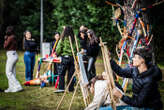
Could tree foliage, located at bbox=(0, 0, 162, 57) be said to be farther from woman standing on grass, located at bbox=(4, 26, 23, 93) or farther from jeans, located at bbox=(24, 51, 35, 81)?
woman standing on grass, located at bbox=(4, 26, 23, 93)

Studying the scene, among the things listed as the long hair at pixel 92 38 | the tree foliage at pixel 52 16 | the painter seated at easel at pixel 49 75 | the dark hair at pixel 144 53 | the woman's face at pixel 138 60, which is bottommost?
the painter seated at easel at pixel 49 75

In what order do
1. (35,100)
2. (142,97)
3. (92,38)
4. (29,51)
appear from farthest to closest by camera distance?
(29,51) < (92,38) < (35,100) < (142,97)

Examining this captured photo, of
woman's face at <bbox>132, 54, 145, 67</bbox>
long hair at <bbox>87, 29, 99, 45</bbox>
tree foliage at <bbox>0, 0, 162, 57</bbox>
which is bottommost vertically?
woman's face at <bbox>132, 54, 145, 67</bbox>

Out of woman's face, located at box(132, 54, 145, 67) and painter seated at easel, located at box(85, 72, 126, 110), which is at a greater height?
woman's face, located at box(132, 54, 145, 67)

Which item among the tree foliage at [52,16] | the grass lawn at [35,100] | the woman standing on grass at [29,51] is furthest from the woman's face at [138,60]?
the tree foliage at [52,16]

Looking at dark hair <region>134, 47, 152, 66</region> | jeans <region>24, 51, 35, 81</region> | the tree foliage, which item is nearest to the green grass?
jeans <region>24, 51, 35, 81</region>

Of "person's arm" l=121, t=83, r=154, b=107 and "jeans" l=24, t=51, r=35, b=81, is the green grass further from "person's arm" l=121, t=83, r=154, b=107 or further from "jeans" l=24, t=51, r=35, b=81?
"person's arm" l=121, t=83, r=154, b=107

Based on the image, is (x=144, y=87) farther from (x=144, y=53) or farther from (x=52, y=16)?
(x=52, y=16)

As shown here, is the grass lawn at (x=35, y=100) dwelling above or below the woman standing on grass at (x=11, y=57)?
below

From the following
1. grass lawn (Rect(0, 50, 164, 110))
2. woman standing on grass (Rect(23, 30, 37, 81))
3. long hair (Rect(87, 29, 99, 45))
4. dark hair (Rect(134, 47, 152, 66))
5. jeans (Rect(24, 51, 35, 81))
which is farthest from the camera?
jeans (Rect(24, 51, 35, 81))

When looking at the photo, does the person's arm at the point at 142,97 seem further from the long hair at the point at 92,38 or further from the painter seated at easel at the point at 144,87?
the long hair at the point at 92,38

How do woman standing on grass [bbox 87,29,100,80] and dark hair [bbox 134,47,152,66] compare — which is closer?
dark hair [bbox 134,47,152,66]

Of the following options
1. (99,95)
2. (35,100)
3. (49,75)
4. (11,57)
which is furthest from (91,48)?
(99,95)

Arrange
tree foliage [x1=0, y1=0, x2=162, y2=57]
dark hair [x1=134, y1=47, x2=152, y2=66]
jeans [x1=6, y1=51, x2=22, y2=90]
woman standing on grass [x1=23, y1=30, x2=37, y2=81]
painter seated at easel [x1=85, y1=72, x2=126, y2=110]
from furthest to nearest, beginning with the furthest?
tree foliage [x1=0, y1=0, x2=162, y2=57] → woman standing on grass [x1=23, y1=30, x2=37, y2=81] → jeans [x1=6, y1=51, x2=22, y2=90] → painter seated at easel [x1=85, y1=72, x2=126, y2=110] → dark hair [x1=134, y1=47, x2=152, y2=66]
